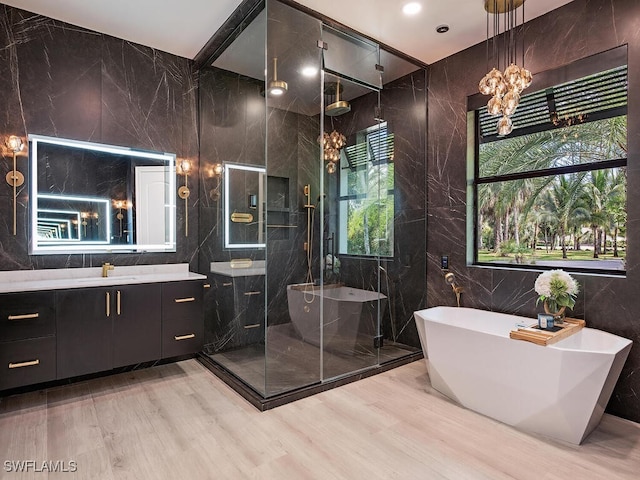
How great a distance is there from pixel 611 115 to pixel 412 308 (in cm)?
249

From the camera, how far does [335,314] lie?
138 inches

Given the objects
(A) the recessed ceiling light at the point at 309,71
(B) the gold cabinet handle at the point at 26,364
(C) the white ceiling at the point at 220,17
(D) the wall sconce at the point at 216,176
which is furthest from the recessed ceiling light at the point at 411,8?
(B) the gold cabinet handle at the point at 26,364

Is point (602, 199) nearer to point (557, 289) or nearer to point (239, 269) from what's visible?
point (557, 289)

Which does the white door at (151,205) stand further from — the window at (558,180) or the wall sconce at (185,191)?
the window at (558,180)

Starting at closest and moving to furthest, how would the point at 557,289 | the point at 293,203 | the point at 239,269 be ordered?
the point at 557,289 → the point at 293,203 → the point at 239,269

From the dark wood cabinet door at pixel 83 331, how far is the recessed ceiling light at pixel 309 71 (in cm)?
240

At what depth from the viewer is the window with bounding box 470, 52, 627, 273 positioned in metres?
2.95

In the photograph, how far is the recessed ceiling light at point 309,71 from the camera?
10.2 feet

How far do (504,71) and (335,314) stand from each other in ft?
7.89

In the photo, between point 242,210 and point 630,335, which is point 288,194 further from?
point 630,335

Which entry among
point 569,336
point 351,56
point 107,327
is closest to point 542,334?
point 569,336

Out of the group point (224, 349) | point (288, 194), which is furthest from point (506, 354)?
point (224, 349)

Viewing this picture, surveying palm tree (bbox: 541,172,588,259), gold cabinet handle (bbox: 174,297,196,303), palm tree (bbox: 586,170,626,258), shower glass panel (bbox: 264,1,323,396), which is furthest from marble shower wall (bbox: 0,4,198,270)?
palm tree (bbox: 586,170,626,258)

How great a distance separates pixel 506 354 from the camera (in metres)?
2.56
